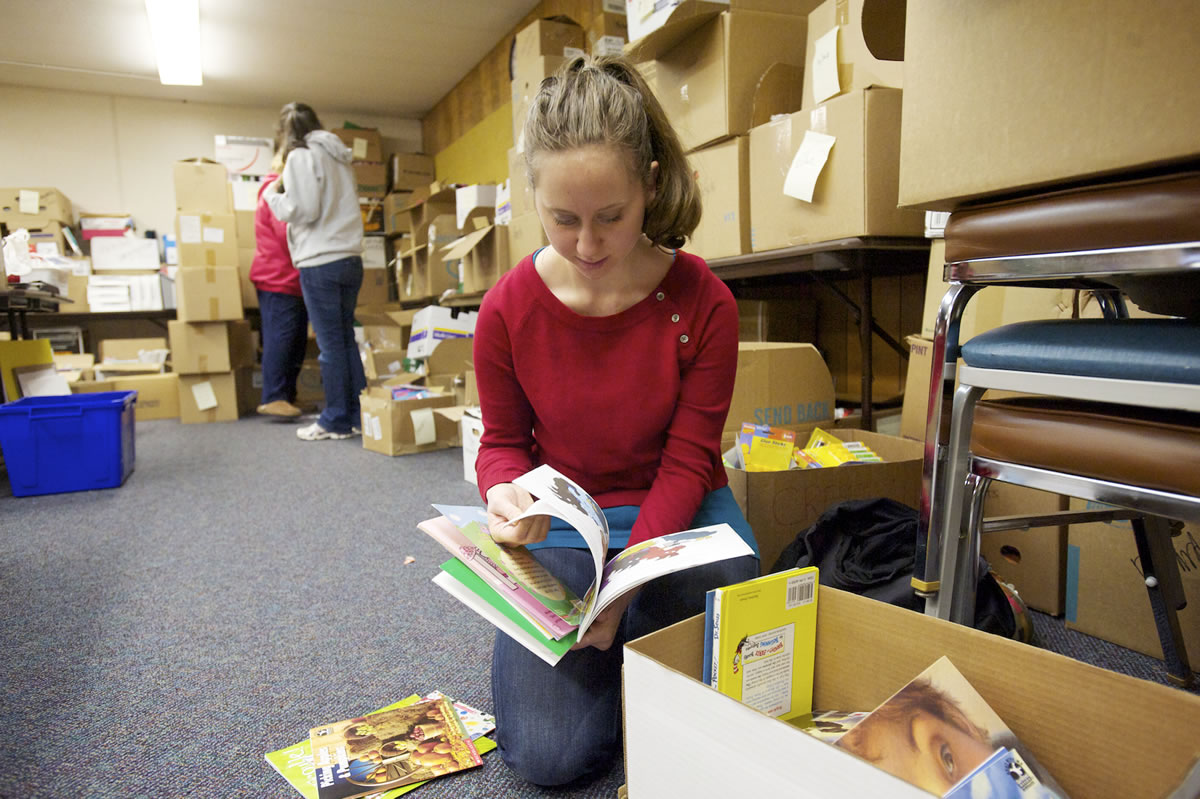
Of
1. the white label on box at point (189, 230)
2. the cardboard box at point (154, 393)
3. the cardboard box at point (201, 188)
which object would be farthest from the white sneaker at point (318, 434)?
the cardboard box at point (201, 188)

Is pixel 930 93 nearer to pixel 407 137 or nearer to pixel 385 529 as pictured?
pixel 385 529

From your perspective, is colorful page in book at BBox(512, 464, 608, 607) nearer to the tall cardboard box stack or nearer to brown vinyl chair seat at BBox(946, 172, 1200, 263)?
brown vinyl chair seat at BBox(946, 172, 1200, 263)

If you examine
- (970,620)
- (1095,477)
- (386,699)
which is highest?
(1095,477)

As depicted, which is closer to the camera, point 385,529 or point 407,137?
point 385,529

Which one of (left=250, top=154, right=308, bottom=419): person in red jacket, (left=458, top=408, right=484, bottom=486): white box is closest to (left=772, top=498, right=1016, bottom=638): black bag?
(left=458, top=408, right=484, bottom=486): white box

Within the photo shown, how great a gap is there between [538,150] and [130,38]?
493cm

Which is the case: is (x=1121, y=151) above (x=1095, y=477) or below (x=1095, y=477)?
above

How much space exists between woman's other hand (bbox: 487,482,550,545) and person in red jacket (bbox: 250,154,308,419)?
3.32 metres

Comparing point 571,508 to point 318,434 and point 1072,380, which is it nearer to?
point 1072,380

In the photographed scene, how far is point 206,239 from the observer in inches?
169

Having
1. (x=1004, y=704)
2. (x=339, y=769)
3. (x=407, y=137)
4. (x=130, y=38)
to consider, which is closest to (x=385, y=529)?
(x=339, y=769)

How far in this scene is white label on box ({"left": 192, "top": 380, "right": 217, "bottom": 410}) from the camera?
167 inches

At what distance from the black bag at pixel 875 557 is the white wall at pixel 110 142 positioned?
18.3 ft

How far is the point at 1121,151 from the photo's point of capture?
68 cm
